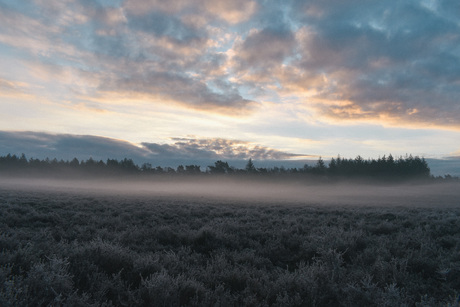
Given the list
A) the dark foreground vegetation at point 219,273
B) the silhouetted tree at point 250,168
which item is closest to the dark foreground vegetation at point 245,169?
the silhouetted tree at point 250,168

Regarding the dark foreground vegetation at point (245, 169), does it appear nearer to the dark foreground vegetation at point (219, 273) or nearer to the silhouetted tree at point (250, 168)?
the silhouetted tree at point (250, 168)

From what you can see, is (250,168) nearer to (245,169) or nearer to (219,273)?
(245,169)

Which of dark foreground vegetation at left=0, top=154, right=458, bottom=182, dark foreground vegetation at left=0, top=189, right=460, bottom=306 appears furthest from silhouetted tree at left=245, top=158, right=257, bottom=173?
dark foreground vegetation at left=0, top=189, right=460, bottom=306

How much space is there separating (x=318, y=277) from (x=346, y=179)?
9403 cm

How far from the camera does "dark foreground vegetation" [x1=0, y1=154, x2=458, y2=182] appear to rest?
3519 inches

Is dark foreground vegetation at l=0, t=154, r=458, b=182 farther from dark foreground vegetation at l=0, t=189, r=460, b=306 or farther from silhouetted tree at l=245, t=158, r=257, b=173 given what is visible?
dark foreground vegetation at l=0, t=189, r=460, b=306

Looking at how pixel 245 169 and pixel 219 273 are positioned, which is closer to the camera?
pixel 219 273

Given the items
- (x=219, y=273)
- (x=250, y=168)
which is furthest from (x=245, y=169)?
(x=219, y=273)

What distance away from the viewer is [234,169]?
10381 centimetres

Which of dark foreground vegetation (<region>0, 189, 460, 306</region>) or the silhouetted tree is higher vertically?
the silhouetted tree

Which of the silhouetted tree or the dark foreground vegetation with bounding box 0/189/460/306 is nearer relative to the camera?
the dark foreground vegetation with bounding box 0/189/460/306

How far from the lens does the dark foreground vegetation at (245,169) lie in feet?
293

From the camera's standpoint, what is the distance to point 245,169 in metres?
99.2

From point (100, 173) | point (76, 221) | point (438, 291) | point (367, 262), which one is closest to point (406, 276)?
point (438, 291)
